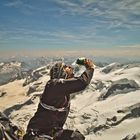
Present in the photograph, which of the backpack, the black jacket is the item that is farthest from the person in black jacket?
the backpack

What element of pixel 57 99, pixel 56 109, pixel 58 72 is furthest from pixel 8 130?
pixel 58 72

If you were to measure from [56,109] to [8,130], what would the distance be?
1.56 meters

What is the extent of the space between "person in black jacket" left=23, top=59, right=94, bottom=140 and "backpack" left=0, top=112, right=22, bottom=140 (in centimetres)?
47

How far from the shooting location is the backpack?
9.27 meters

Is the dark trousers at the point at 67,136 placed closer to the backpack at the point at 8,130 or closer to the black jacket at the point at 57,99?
the black jacket at the point at 57,99

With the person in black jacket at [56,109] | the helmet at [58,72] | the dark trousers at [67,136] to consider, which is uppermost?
the helmet at [58,72]

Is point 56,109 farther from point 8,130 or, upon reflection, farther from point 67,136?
point 8,130

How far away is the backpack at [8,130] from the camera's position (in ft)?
30.4

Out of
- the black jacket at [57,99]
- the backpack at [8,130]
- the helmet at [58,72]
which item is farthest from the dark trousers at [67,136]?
the helmet at [58,72]

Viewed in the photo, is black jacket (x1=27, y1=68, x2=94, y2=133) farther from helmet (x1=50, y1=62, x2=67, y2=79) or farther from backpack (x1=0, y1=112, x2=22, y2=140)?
backpack (x1=0, y1=112, x2=22, y2=140)

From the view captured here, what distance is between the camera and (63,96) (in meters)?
9.13

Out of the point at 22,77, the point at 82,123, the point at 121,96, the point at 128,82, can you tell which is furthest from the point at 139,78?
the point at 22,77

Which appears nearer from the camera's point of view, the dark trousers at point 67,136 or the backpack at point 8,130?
the dark trousers at point 67,136

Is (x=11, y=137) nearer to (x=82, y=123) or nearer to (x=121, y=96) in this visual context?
(x=82, y=123)
